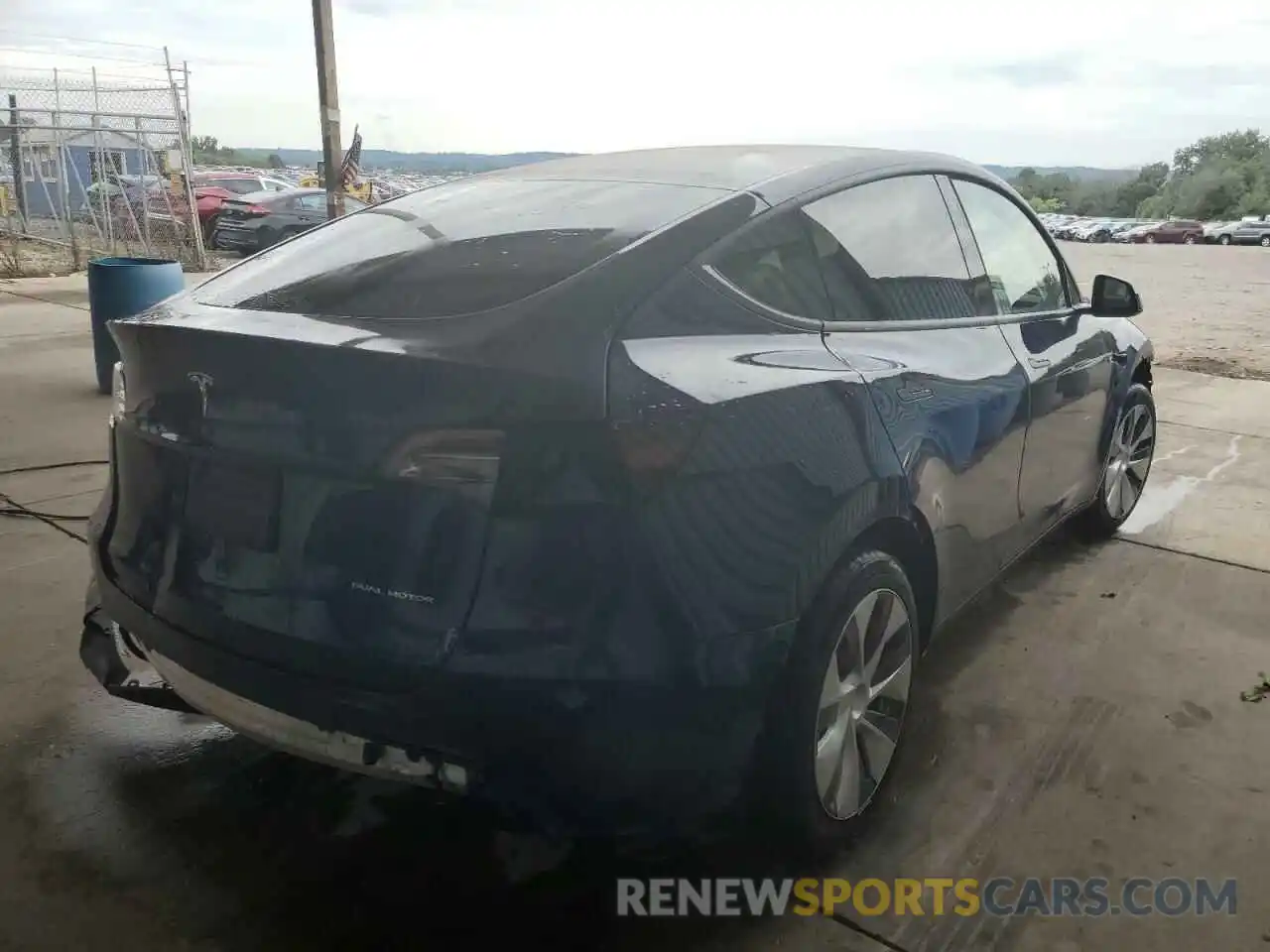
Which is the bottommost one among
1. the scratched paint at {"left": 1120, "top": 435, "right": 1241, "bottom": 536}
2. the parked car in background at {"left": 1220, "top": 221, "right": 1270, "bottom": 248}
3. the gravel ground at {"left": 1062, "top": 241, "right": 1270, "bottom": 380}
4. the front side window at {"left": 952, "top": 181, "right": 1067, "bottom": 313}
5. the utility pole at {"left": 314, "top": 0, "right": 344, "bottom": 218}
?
the scratched paint at {"left": 1120, "top": 435, "right": 1241, "bottom": 536}

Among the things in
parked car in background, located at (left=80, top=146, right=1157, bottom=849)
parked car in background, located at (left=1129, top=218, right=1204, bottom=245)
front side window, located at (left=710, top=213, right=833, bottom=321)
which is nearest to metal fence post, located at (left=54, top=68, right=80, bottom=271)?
parked car in background, located at (left=80, top=146, right=1157, bottom=849)

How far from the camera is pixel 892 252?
274 cm

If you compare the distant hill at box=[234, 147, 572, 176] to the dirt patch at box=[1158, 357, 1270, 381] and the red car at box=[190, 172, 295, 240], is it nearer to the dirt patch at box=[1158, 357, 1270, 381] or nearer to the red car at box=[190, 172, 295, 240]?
the red car at box=[190, 172, 295, 240]

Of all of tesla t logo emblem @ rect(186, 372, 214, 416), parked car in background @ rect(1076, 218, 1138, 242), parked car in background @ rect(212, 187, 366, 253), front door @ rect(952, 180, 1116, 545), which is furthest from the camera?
parked car in background @ rect(1076, 218, 1138, 242)

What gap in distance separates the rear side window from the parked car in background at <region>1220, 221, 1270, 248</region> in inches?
1730

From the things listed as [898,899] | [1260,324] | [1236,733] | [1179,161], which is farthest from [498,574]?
[1179,161]

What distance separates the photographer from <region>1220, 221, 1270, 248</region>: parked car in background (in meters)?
40.1

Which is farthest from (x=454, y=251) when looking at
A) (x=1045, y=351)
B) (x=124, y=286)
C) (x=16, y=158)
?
(x=16, y=158)

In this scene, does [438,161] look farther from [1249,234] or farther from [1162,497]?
[1249,234]

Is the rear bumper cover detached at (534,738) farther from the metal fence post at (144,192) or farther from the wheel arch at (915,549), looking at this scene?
the metal fence post at (144,192)

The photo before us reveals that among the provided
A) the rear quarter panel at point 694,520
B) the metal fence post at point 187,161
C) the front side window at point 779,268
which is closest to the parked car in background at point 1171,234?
the metal fence post at point 187,161

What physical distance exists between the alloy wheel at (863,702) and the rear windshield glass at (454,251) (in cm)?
97

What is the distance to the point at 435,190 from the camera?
9.68 ft

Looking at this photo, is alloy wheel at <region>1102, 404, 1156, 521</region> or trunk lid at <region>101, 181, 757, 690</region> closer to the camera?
trunk lid at <region>101, 181, 757, 690</region>
